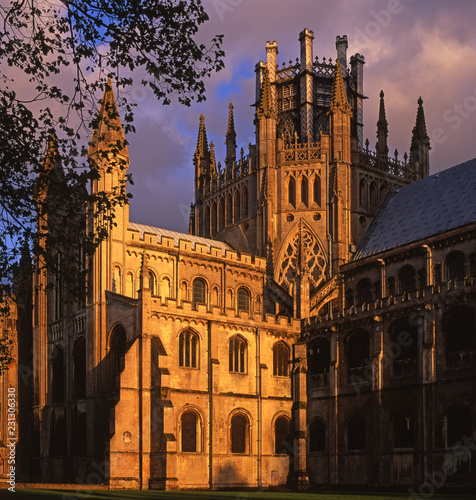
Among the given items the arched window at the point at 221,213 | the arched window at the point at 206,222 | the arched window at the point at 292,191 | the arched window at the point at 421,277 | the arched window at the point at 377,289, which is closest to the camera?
the arched window at the point at 421,277

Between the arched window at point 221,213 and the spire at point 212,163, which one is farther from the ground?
the spire at point 212,163

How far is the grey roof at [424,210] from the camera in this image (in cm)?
5828

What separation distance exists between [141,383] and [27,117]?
31730 mm

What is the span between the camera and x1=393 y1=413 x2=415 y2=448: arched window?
4953 centimetres

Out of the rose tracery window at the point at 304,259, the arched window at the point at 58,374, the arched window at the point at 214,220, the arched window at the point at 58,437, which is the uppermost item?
the arched window at the point at 214,220

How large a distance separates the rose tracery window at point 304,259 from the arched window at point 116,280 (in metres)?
14.6

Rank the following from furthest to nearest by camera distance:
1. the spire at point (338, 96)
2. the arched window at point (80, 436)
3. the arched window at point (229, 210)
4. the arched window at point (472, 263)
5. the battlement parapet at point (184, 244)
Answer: the arched window at point (229, 210) < the spire at point (338, 96) < the battlement parapet at point (184, 244) < the arched window at point (80, 436) < the arched window at point (472, 263)

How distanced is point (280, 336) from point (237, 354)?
3.90 m

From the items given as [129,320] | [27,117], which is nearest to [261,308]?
[129,320]

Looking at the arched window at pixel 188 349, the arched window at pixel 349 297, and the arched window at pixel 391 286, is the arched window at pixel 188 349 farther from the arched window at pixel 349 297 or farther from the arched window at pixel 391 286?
the arched window at pixel 391 286

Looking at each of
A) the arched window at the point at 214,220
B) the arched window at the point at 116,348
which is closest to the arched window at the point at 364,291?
the arched window at the point at 116,348

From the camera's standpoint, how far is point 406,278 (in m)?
58.3

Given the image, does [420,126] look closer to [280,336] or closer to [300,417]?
[280,336]

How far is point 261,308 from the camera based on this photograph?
67.4 meters
